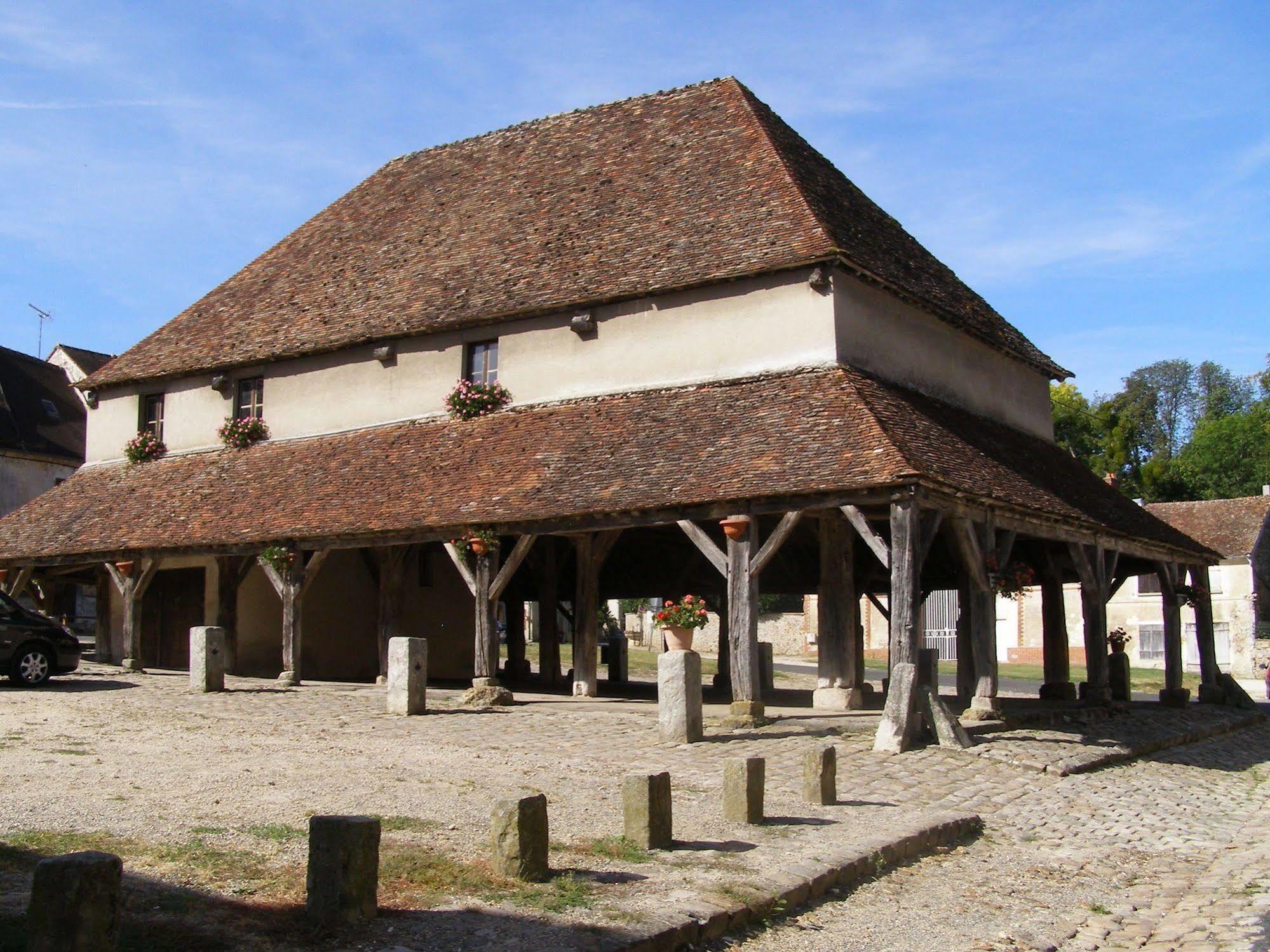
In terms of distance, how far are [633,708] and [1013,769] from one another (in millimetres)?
5071

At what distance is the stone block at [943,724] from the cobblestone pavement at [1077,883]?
2.92 feet

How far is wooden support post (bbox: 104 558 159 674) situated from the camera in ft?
61.8

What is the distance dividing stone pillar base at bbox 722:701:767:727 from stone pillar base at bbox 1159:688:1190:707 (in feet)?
29.6

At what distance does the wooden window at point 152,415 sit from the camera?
876 inches

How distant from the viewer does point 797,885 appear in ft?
22.3

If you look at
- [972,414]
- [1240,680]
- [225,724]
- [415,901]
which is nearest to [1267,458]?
[1240,680]

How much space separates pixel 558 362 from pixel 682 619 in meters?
4.97

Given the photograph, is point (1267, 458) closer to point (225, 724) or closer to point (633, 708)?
point (633, 708)

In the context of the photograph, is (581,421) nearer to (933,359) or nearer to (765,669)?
(933,359)

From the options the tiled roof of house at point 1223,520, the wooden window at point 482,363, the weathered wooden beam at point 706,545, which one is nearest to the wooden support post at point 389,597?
the wooden window at point 482,363

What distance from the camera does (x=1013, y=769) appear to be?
Result: 1188 centimetres

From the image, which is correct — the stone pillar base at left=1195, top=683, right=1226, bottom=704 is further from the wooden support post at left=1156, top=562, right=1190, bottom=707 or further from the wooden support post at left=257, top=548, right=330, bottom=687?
the wooden support post at left=257, top=548, right=330, bottom=687

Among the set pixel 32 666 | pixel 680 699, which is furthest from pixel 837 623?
pixel 32 666

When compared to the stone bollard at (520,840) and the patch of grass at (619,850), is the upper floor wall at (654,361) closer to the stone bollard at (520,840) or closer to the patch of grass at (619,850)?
the patch of grass at (619,850)
